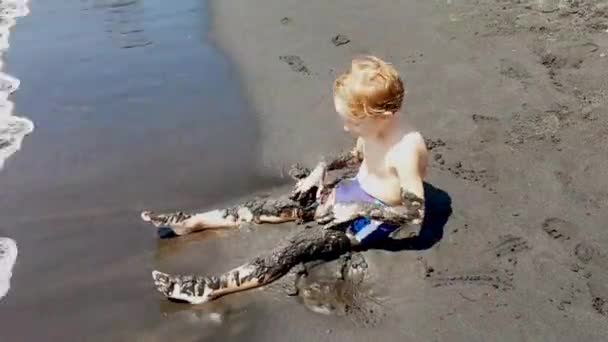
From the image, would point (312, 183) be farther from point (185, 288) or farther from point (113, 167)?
point (113, 167)

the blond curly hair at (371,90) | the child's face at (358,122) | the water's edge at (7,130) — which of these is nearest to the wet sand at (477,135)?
the child's face at (358,122)

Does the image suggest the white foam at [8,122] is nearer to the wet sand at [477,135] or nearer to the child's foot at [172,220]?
the child's foot at [172,220]

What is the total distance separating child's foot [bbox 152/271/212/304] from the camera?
3.19m

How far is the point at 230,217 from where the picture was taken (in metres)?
3.74

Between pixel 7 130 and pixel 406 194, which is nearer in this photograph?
pixel 406 194

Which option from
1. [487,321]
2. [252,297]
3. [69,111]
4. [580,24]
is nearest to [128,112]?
[69,111]

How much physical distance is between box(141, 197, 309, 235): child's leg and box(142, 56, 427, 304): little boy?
22 cm

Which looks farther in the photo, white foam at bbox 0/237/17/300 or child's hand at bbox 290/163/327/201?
child's hand at bbox 290/163/327/201

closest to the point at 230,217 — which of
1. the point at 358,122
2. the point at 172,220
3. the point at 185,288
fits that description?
the point at 172,220

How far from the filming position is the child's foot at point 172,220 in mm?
3676

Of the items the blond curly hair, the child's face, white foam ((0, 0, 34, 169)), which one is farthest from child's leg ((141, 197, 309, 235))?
white foam ((0, 0, 34, 169))

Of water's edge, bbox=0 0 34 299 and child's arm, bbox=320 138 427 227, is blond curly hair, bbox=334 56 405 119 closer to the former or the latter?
child's arm, bbox=320 138 427 227

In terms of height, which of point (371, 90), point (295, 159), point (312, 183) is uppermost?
point (371, 90)

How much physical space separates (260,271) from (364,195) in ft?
2.13
